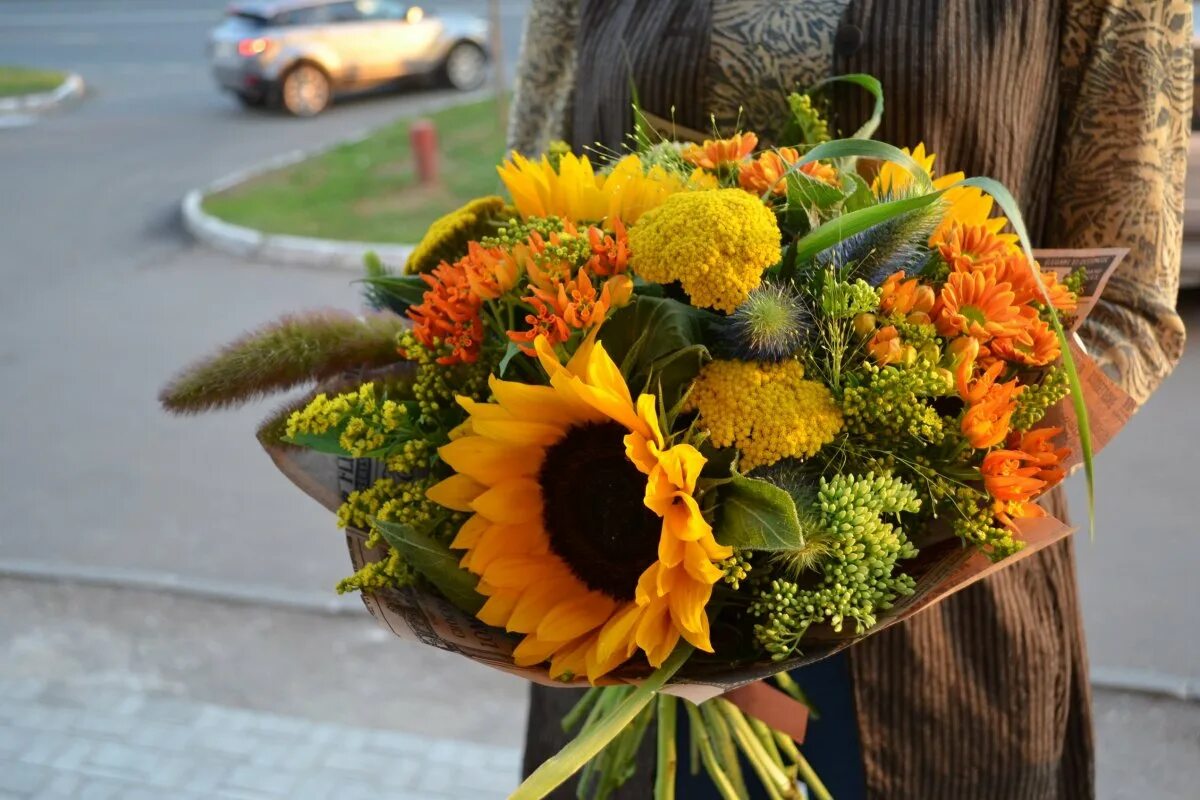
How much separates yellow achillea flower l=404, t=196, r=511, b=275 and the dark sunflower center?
307 millimetres

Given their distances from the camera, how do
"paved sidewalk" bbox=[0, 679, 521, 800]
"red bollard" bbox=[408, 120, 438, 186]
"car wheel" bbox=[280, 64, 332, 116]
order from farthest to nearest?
"car wheel" bbox=[280, 64, 332, 116]
"red bollard" bbox=[408, 120, 438, 186]
"paved sidewalk" bbox=[0, 679, 521, 800]

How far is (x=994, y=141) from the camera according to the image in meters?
1.33

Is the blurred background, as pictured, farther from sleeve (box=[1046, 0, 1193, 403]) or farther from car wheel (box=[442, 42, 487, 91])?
car wheel (box=[442, 42, 487, 91])

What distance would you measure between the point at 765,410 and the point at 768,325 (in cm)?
7

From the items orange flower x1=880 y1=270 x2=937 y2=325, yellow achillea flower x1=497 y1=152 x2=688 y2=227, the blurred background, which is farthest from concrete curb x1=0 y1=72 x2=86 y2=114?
orange flower x1=880 y1=270 x2=937 y2=325

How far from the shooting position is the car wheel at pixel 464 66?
43.8 feet

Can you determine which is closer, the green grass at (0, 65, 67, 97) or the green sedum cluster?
the green sedum cluster

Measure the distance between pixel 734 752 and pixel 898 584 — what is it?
49 cm

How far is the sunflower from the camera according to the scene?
88cm

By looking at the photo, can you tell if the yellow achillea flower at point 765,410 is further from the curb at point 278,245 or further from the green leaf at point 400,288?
the curb at point 278,245

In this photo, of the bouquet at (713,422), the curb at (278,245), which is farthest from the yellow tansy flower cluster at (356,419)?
the curb at (278,245)

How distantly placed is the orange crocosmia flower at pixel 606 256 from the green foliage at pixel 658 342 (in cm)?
3

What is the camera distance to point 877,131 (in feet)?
4.45

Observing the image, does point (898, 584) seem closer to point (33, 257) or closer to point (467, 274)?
point (467, 274)
